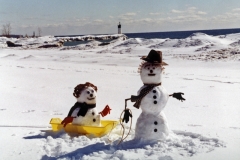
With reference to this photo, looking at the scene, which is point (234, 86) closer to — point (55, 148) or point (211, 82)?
point (211, 82)

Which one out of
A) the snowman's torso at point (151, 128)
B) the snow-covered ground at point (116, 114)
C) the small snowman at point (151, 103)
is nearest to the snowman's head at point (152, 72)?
the small snowman at point (151, 103)

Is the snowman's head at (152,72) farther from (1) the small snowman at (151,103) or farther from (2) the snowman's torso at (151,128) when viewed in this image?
(2) the snowman's torso at (151,128)

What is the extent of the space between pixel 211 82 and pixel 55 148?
19.9ft

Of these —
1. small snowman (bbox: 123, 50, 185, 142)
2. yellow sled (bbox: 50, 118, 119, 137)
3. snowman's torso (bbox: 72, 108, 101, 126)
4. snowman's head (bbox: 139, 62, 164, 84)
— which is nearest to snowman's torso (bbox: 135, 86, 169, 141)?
small snowman (bbox: 123, 50, 185, 142)

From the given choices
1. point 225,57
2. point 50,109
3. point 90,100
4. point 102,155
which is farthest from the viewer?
point 225,57

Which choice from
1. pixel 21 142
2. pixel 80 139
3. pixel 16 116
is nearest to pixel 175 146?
pixel 80 139

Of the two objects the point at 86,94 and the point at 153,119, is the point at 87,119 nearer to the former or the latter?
the point at 86,94

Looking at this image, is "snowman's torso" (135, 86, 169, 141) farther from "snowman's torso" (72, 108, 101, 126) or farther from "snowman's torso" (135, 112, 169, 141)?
"snowman's torso" (72, 108, 101, 126)

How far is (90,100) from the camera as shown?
4.62m

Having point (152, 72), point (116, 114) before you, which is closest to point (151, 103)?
point (152, 72)

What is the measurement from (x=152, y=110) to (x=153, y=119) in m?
0.11

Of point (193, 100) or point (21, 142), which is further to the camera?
point (193, 100)

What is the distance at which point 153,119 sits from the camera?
13.5 ft

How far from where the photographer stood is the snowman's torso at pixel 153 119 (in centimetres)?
408
